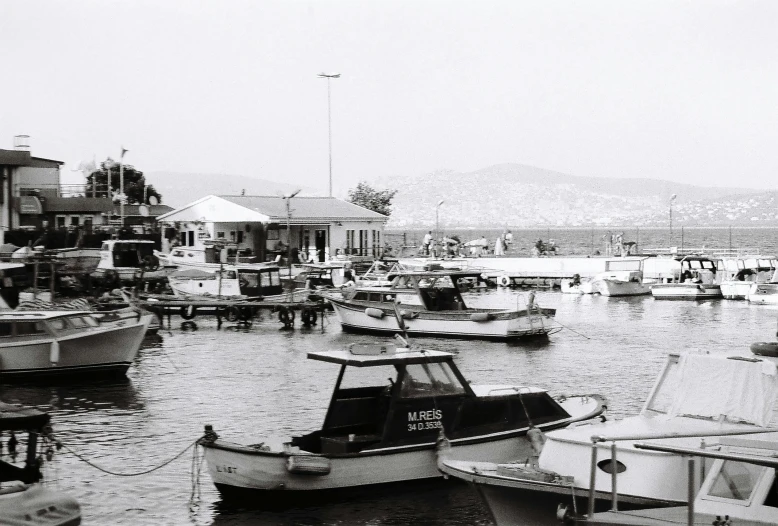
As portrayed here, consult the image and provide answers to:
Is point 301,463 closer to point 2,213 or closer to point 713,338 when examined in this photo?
point 713,338

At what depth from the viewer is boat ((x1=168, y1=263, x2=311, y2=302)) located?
5634 cm

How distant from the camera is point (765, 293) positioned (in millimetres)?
63219

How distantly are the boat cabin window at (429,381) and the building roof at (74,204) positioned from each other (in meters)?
56.1

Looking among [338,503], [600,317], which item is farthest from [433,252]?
[338,503]

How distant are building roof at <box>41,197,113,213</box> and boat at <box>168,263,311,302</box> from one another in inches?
683

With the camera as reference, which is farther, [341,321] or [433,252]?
[433,252]

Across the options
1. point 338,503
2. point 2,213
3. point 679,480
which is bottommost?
point 338,503

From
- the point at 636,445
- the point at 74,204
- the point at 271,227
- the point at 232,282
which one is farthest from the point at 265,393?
the point at 271,227

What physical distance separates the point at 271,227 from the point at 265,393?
160 ft

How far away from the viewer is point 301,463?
60.3 ft

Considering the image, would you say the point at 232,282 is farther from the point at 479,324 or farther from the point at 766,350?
the point at 766,350

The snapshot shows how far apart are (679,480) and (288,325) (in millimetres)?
36475

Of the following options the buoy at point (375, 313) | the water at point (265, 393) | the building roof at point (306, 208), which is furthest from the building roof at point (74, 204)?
the buoy at point (375, 313)

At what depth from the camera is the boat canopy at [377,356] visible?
19531mm
